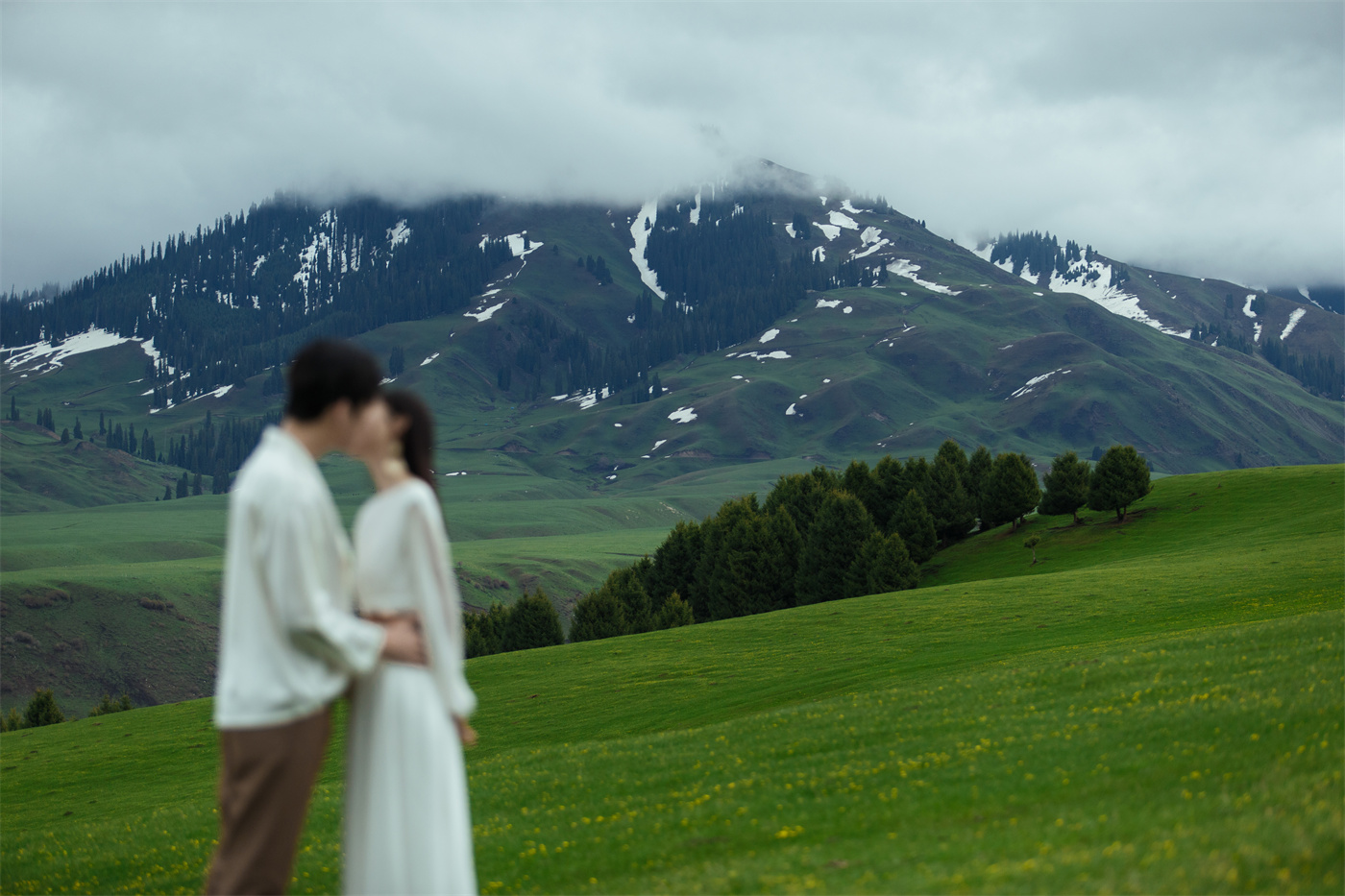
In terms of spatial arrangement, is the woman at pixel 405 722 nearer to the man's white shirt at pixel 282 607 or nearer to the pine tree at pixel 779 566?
the man's white shirt at pixel 282 607

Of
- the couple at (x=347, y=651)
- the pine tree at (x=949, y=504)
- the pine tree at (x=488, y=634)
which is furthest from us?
the pine tree at (x=949, y=504)

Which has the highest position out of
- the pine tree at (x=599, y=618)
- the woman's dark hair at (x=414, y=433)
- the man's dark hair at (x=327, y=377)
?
the man's dark hair at (x=327, y=377)

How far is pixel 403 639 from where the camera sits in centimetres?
909

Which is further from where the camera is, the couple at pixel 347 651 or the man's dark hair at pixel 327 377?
the man's dark hair at pixel 327 377

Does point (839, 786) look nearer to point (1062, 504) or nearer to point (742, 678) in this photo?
point (742, 678)

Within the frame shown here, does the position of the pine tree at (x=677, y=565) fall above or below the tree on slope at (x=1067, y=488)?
below

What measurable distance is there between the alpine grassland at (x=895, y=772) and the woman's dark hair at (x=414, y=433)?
759cm

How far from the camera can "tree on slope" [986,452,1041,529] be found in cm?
10131

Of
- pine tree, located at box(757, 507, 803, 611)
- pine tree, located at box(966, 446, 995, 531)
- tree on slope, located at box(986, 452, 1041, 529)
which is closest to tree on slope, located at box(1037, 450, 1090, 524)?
tree on slope, located at box(986, 452, 1041, 529)

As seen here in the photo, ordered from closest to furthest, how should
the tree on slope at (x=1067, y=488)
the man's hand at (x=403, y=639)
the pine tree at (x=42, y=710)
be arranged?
the man's hand at (x=403, y=639)
the pine tree at (x=42, y=710)
the tree on slope at (x=1067, y=488)

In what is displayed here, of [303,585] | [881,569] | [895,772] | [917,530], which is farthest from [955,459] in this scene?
[303,585]

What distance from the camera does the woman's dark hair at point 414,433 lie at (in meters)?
9.77

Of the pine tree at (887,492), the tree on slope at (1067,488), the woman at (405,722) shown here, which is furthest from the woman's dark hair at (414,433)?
the pine tree at (887,492)

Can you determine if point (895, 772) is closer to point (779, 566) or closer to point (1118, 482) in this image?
point (779, 566)
